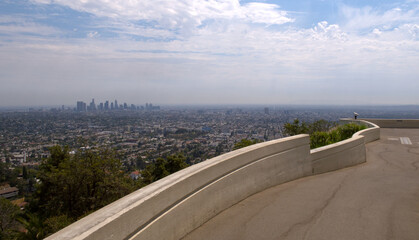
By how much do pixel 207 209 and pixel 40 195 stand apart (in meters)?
13.9

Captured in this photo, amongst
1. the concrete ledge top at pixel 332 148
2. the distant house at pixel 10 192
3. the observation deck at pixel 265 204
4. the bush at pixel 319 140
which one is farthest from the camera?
the distant house at pixel 10 192

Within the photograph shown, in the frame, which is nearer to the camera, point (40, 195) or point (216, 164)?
point (216, 164)

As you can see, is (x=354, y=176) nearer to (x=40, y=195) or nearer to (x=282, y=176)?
(x=282, y=176)

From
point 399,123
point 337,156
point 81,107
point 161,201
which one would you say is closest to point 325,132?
point 337,156

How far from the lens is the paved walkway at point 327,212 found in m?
4.28

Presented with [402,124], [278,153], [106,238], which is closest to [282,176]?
[278,153]

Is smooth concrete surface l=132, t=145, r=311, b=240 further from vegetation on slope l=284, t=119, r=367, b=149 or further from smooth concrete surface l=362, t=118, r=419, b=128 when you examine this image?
smooth concrete surface l=362, t=118, r=419, b=128

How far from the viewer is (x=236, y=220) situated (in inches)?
184

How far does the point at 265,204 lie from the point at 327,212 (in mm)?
1009

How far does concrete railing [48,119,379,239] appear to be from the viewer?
2873 millimetres

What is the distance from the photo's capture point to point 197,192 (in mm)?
4297

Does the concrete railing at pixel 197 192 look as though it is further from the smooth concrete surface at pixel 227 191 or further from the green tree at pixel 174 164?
the green tree at pixel 174 164

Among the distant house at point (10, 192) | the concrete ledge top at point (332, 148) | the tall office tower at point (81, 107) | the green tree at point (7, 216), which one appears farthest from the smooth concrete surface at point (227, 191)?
the tall office tower at point (81, 107)

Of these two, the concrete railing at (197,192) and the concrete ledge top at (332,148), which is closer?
the concrete railing at (197,192)
